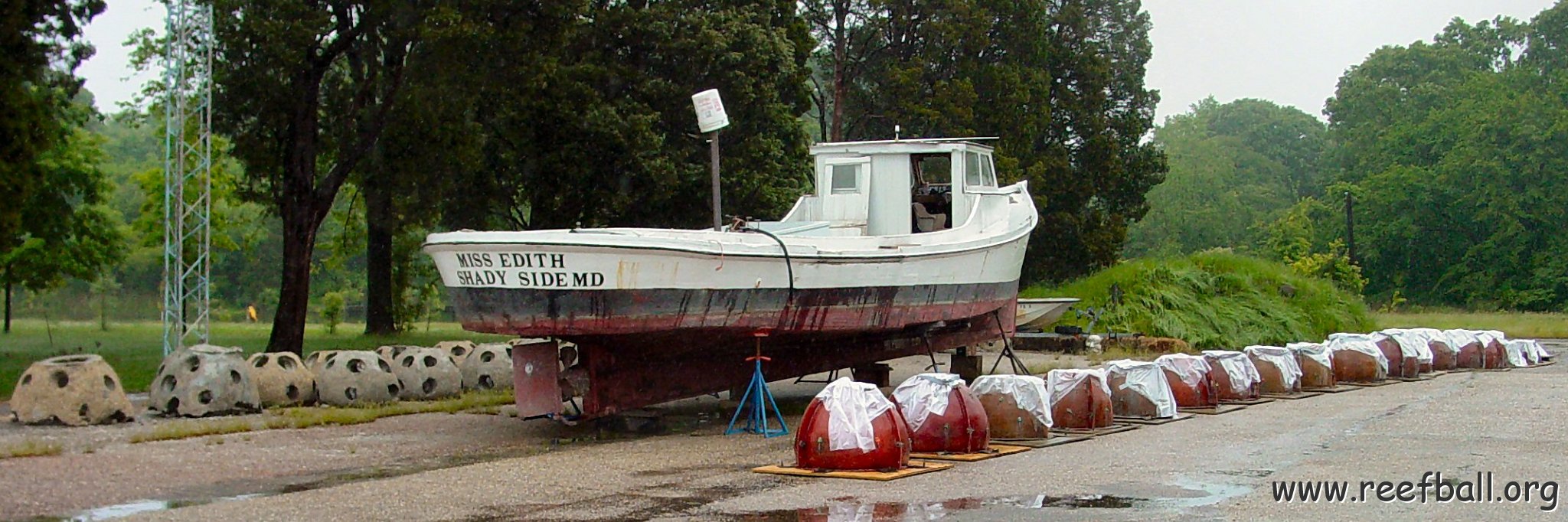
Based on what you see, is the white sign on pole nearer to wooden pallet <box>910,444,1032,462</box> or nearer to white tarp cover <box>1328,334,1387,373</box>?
wooden pallet <box>910,444,1032,462</box>

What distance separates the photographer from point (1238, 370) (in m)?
17.9

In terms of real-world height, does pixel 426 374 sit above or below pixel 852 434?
below

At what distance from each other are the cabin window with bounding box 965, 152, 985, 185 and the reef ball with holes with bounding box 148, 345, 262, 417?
901 cm

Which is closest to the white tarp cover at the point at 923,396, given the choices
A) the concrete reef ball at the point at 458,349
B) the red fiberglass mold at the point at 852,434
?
the red fiberglass mold at the point at 852,434

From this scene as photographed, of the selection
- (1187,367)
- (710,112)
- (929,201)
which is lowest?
(1187,367)

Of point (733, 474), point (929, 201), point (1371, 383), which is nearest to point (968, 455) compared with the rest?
point (733, 474)

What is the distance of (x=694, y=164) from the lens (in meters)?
30.0

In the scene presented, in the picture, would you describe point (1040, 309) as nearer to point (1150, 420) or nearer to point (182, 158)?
point (1150, 420)

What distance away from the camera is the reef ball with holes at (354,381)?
1842 centimetres

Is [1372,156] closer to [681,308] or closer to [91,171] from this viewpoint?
[91,171]

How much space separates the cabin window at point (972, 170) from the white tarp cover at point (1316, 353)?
182 inches

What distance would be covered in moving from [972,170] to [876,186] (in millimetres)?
1489

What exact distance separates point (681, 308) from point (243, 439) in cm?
460

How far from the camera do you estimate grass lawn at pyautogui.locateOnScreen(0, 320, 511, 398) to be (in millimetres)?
23344
